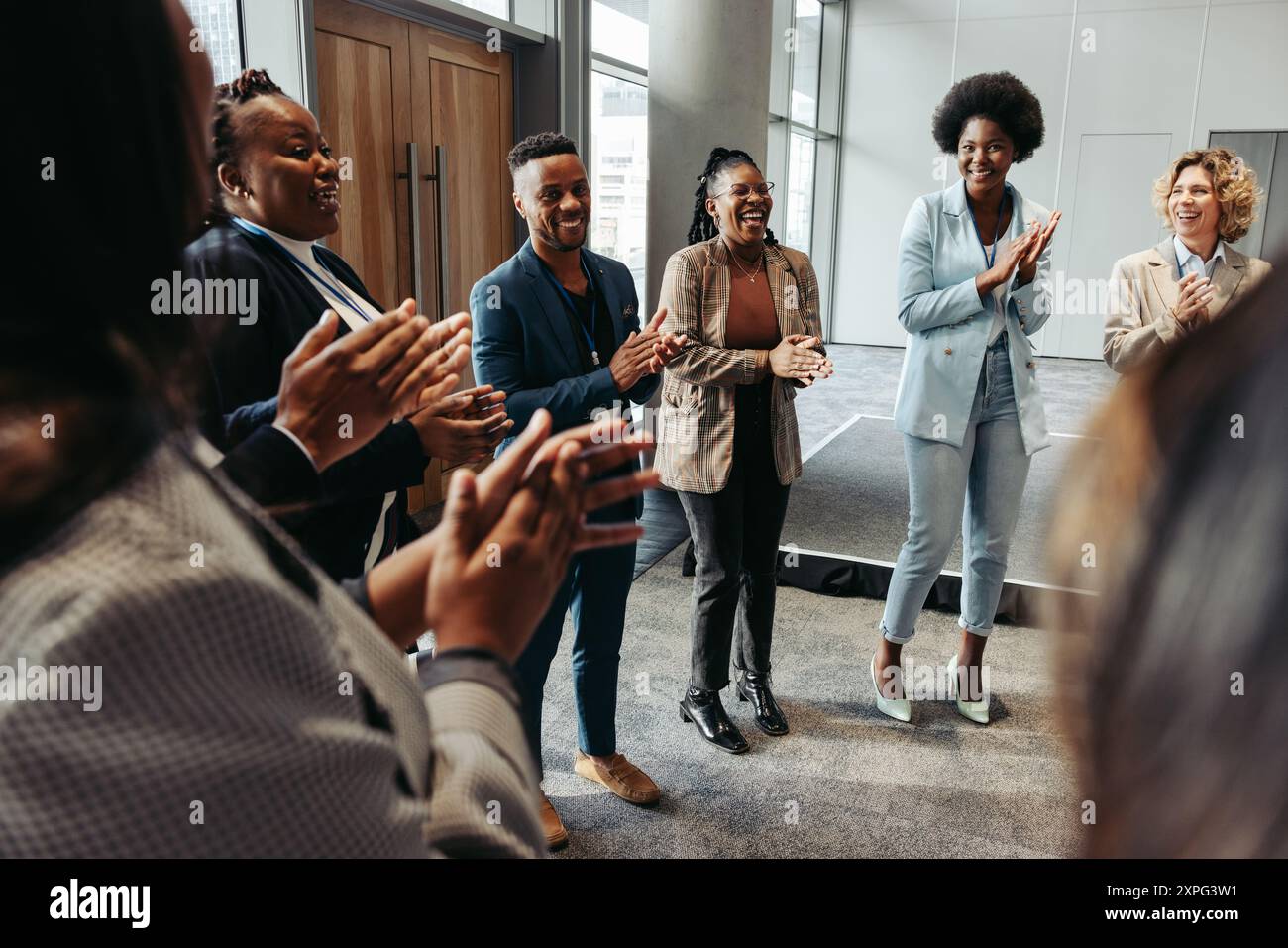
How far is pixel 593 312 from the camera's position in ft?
5.69

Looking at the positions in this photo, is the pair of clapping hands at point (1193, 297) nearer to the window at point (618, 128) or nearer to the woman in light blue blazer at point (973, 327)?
the woman in light blue blazer at point (973, 327)

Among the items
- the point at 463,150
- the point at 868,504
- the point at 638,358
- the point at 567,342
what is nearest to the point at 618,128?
the point at 463,150

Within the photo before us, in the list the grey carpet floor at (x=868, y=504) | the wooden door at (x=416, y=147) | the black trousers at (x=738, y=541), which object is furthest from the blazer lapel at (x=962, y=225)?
the wooden door at (x=416, y=147)

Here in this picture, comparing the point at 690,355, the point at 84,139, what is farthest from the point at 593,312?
the point at 84,139

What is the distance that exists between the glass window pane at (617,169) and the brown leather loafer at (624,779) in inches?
116

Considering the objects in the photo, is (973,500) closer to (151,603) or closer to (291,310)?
(291,310)

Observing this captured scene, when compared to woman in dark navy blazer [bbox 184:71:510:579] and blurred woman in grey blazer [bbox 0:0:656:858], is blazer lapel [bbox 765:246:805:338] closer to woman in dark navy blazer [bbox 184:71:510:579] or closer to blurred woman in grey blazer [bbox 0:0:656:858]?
woman in dark navy blazer [bbox 184:71:510:579]

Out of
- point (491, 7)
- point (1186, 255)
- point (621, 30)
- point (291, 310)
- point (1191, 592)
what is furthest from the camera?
point (621, 30)

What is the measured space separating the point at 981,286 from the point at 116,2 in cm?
189

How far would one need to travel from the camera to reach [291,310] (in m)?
0.81

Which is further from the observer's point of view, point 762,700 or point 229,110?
point 762,700

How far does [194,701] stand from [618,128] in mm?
4795

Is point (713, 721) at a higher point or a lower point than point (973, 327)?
lower

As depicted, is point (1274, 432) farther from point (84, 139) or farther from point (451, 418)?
point (451, 418)
